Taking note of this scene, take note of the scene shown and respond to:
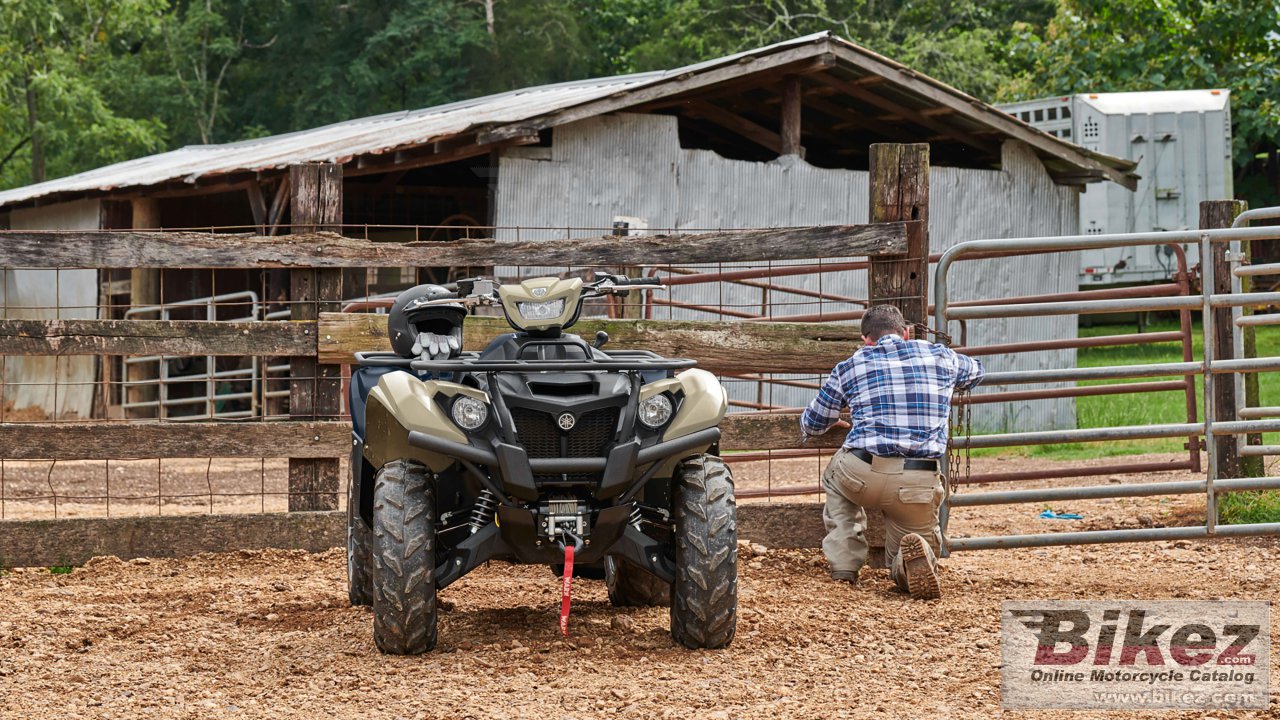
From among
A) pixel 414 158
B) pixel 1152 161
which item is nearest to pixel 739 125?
pixel 414 158

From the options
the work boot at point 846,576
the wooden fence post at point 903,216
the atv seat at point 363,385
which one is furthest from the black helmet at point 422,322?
the wooden fence post at point 903,216

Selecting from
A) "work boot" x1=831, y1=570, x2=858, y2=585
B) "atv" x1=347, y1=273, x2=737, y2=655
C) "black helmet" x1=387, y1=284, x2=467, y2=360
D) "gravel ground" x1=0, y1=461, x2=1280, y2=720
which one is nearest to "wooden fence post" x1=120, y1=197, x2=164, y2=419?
"gravel ground" x1=0, y1=461, x2=1280, y2=720

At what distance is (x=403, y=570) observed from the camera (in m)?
5.38

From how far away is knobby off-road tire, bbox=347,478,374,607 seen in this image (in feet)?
20.8

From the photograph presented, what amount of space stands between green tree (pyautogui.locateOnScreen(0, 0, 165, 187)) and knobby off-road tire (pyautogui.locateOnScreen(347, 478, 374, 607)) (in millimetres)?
24489

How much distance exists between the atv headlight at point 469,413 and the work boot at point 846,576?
2340mm

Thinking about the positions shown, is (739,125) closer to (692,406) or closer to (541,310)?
(541,310)

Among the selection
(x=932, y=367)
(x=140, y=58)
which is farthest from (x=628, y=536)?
(x=140, y=58)

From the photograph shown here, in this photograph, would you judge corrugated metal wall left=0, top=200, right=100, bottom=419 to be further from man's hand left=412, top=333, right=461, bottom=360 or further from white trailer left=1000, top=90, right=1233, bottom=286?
white trailer left=1000, top=90, right=1233, bottom=286

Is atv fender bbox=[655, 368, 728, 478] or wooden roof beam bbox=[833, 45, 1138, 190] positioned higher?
wooden roof beam bbox=[833, 45, 1138, 190]

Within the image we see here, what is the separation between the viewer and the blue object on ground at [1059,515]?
9.38 metres

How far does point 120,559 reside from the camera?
7629 millimetres

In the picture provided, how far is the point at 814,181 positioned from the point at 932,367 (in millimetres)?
9662

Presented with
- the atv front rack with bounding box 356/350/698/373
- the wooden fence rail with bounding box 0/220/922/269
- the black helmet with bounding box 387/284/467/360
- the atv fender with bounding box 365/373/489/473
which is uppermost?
the wooden fence rail with bounding box 0/220/922/269
